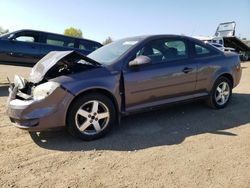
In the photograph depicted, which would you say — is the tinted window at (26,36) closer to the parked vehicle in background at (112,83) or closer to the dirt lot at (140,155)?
the dirt lot at (140,155)

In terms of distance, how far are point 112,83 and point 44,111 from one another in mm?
1133

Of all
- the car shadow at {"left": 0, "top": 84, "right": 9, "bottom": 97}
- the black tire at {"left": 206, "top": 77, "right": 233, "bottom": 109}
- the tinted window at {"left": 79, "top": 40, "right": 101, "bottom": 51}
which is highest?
the tinted window at {"left": 79, "top": 40, "right": 101, "bottom": 51}

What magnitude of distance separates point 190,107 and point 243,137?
188cm

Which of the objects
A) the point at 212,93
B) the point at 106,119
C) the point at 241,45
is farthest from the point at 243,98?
the point at 241,45

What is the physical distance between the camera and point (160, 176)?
3.41m

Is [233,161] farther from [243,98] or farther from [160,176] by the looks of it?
[243,98]

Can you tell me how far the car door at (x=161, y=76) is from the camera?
192 inches

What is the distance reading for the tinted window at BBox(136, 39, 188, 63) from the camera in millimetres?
5250

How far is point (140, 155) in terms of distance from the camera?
399cm

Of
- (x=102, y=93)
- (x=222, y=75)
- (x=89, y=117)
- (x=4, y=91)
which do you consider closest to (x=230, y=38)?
(x=222, y=75)

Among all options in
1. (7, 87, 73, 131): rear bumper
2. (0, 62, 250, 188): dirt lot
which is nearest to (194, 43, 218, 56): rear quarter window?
(0, 62, 250, 188): dirt lot

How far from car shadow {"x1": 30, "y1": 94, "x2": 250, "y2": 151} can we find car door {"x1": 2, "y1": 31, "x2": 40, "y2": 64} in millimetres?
5517

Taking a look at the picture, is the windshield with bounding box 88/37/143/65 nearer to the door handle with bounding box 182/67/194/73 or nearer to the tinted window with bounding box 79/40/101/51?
the door handle with bounding box 182/67/194/73

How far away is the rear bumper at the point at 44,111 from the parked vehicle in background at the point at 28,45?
5.81 meters
